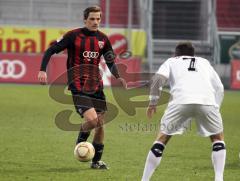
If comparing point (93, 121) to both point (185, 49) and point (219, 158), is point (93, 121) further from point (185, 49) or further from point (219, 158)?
point (219, 158)

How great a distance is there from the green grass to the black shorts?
0.86 m

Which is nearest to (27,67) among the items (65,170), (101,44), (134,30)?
(134,30)

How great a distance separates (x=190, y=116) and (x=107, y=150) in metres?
4.08

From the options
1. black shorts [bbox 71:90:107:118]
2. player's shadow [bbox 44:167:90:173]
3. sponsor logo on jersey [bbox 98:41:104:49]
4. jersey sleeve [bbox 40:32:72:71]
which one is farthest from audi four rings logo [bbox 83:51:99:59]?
player's shadow [bbox 44:167:90:173]

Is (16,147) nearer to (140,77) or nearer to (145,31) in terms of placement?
(140,77)

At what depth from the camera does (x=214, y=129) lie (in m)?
8.41

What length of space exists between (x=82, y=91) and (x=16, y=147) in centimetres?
275

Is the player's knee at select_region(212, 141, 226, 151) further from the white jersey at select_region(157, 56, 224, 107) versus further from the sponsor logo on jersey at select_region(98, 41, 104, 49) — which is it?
the sponsor logo on jersey at select_region(98, 41, 104, 49)

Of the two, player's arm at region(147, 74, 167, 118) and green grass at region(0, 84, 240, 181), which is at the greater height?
player's arm at region(147, 74, 167, 118)

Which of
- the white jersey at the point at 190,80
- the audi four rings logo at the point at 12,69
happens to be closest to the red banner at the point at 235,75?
the audi four rings logo at the point at 12,69

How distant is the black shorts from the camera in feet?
32.7

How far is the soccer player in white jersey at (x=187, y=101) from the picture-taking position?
827cm

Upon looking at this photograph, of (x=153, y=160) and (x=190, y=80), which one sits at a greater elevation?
(x=190, y=80)

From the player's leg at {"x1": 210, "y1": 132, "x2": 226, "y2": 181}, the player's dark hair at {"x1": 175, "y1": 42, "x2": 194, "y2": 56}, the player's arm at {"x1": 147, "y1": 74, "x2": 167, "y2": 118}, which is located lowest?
the player's leg at {"x1": 210, "y1": 132, "x2": 226, "y2": 181}
